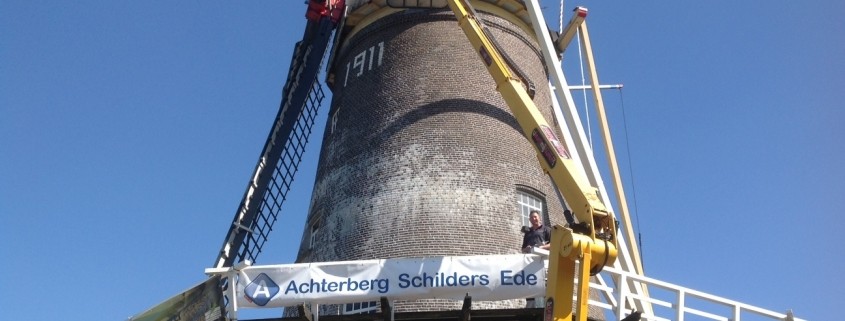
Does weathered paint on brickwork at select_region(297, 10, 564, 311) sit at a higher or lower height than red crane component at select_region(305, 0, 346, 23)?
lower

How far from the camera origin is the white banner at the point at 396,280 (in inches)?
453

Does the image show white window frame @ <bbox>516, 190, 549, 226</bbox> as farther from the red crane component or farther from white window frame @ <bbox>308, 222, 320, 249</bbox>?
the red crane component

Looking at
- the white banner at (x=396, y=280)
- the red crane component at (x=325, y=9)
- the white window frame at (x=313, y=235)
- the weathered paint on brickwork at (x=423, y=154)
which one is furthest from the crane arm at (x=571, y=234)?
the red crane component at (x=325, y=9)

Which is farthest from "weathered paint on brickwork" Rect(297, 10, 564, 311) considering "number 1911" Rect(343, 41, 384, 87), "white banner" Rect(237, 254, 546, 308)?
"white banner" Rect(237, 254, 546, 308)

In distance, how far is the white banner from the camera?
37.7ft

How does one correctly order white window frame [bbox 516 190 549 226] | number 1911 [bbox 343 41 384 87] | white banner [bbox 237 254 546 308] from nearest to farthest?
white banner [bbox 237 254 546 308], white window frame [bbox 516 190 549 226], number 1911 [bbox 343 41 384 87]

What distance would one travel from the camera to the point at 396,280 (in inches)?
458

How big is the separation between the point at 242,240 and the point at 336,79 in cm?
404

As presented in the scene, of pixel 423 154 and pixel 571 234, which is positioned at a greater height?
pixel 423 154

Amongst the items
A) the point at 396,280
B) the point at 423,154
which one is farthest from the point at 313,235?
the point at 396,280

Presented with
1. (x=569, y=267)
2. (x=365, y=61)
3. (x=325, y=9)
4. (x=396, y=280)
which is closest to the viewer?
(x=569, y=267)

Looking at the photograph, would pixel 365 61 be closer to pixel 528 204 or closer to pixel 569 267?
pixel 528 204

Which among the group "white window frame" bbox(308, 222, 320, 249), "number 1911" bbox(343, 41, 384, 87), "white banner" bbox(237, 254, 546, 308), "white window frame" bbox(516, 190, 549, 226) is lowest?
"white banner" bbox(237, 254, 546, 308)

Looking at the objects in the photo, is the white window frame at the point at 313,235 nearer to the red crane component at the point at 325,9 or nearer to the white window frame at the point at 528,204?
the white window frame at the point at 528,204
